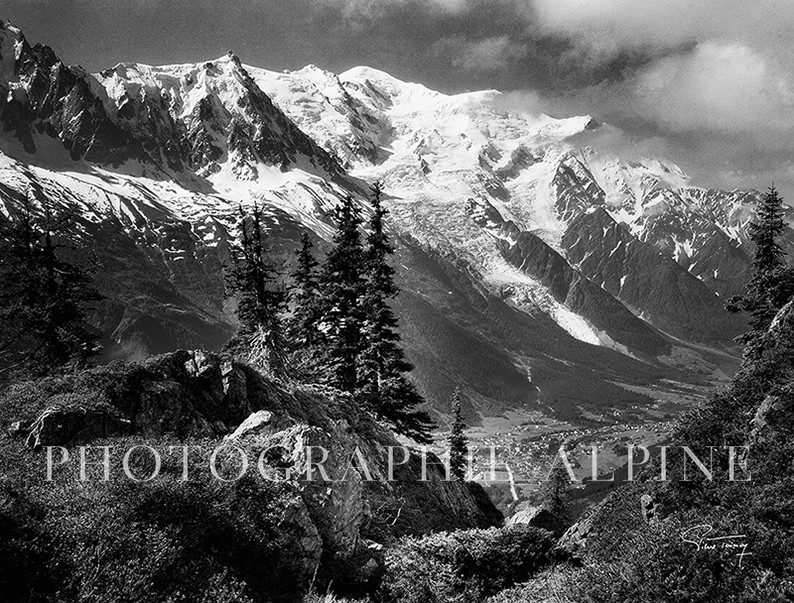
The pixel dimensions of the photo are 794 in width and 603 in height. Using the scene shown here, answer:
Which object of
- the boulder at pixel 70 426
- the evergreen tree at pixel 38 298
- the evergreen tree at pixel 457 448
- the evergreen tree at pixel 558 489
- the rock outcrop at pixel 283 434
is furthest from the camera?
the evergreen tree at pixel 457 448

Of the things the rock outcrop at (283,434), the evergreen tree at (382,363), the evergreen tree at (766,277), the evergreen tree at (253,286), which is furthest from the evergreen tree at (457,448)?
the rock outcrop at (283,434)

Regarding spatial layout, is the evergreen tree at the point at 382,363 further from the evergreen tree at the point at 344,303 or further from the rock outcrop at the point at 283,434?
the rock outcrop at the point at 283,434

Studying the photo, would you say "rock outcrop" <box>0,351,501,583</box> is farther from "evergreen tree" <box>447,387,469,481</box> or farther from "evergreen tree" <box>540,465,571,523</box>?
"evergreen tree" <box>447,387,469,481</box>

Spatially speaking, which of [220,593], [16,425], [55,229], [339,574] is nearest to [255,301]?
[55,229]
